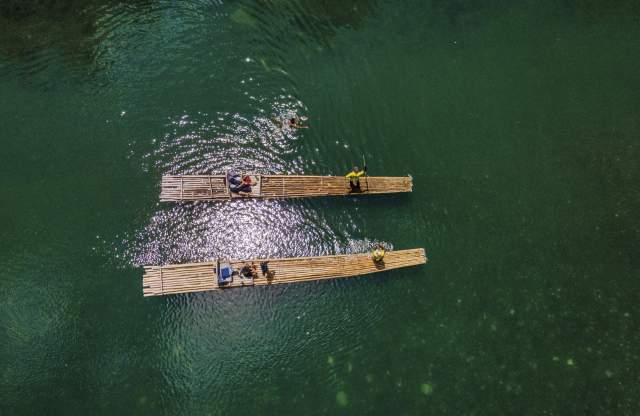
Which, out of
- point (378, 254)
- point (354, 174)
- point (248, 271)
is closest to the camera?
point (248, 271)

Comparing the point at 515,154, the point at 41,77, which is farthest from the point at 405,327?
the point at 41,77

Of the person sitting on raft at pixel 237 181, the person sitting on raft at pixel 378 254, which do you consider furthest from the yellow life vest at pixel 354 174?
the person sitting on raft at pixel 237 181

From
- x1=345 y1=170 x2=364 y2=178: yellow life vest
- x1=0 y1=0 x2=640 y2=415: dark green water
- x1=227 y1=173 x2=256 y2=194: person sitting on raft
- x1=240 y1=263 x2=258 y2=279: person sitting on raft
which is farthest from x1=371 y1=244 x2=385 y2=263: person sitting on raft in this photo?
x1=227 y1=173 x2=256 y2=194: person sitting on raft

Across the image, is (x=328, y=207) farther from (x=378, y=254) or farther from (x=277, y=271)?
(x=277, y=271)

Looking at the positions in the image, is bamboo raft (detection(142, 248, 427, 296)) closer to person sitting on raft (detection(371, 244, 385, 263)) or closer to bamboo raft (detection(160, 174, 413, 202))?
person sitting on raft (detection(371, 244, 385, 263))

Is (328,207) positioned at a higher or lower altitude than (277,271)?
higher

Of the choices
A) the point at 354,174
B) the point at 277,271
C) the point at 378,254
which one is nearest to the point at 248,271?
the point at 277,271

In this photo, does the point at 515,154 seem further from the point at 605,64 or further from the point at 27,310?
the point at 27,310
